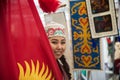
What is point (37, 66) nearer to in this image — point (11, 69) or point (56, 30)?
point (11, 69)

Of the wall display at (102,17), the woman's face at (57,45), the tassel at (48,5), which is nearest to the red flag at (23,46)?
the tassel at (48,5)

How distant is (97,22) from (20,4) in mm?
1044

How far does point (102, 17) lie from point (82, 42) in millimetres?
275

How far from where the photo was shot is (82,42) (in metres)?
1.83

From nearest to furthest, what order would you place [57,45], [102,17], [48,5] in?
1. [48,5]
2. [57,45]
3. [102,17]

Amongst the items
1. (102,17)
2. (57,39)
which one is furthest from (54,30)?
(102,17)

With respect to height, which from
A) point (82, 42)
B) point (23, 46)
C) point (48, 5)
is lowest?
point (82, 42)

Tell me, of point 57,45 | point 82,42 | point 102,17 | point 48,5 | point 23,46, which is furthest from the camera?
point 82,42

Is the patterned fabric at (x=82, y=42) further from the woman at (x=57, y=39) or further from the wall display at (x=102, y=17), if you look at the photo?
the woman at (x=57, y=39)

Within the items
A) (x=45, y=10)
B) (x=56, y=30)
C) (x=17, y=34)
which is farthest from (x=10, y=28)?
(x=56, y=30)

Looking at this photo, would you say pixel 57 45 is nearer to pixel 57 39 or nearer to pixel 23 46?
pixel 57 39

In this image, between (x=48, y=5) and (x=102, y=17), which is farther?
(x=102, y=17)

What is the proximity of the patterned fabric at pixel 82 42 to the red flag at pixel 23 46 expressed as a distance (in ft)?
3.30

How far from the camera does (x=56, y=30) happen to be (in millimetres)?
1455
